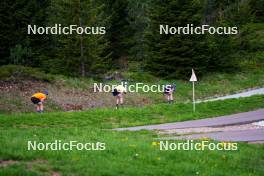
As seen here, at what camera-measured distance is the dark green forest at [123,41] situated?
38.2 meters

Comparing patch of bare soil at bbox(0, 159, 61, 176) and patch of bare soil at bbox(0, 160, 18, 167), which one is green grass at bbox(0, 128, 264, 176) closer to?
patch of bare soil at bbox(0, 159, 61, 176)

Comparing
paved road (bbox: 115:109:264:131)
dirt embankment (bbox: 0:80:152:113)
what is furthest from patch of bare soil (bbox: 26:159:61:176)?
dirt embankment (bbox: 0:80:152:113)

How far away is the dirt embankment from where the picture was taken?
2642 cm

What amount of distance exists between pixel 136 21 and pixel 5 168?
40601 mm

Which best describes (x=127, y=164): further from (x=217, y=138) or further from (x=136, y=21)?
(x=136, y=21)

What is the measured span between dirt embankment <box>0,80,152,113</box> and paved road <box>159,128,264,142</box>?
36.6 ft

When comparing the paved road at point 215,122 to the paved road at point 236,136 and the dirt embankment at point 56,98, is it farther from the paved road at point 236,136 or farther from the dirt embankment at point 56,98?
the dirt embankment at point 56,98

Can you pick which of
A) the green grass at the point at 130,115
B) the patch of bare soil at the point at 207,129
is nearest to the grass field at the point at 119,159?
the patch of bare soil at the point at 207,129

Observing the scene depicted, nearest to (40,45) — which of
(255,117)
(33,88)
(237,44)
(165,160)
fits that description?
(33,88)

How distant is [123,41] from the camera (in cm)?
5028

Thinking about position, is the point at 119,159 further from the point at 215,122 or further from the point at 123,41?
the point at 123,41

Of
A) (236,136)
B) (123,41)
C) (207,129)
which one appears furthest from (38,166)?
(123,41)

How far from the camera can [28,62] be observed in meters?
43.2

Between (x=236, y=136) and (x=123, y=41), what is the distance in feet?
110
